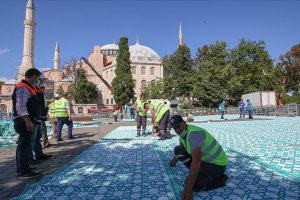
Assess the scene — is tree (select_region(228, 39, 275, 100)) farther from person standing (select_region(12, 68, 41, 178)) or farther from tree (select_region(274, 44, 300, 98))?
person standing (select_region(12, 68, 41, 178))

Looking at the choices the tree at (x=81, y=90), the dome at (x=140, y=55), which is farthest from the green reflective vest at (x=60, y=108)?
the dome at (x=140, y=55)

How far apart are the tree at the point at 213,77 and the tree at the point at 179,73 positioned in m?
2.16

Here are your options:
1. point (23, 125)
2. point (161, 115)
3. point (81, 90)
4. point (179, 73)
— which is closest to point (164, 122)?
point (161, 115)

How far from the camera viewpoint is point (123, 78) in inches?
1825

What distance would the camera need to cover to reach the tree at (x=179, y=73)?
41.1 metres

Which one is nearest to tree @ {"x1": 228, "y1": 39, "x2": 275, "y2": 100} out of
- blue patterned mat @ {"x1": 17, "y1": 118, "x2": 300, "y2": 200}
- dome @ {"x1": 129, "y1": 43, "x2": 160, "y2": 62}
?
dome @ {"x1": 129, "y1": 43, "x2": 160, "y2": 62}

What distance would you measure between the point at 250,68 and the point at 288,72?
5801 mm

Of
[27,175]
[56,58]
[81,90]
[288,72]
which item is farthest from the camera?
[56,58]

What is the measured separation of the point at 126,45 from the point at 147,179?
45.1m

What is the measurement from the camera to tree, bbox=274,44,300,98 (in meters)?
36.2

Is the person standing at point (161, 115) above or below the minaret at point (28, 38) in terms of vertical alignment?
below

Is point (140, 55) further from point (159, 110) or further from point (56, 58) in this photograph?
point (159, 110)

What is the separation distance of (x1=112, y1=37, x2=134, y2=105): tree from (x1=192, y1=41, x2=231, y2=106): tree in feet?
42.7

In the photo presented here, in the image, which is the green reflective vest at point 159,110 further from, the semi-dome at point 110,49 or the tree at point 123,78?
the semi-dome at point 110,49
